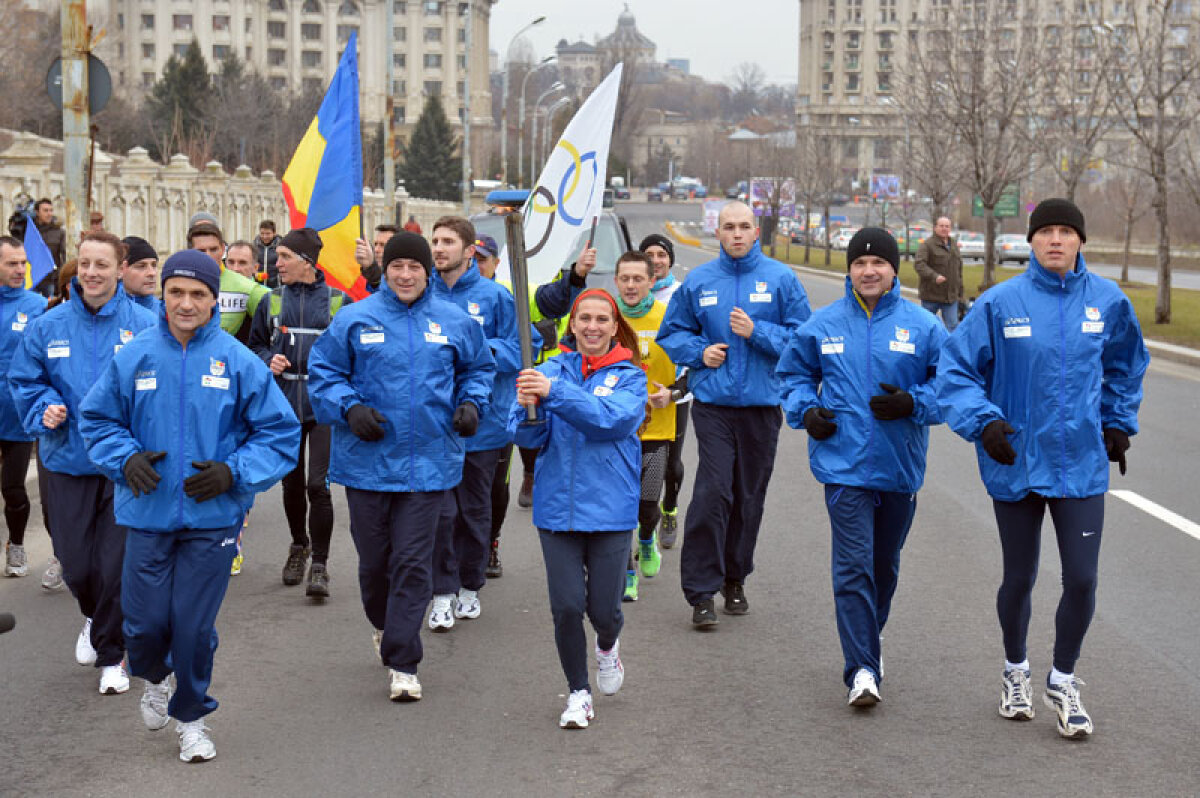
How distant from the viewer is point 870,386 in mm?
6699

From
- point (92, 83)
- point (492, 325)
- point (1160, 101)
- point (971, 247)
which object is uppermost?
point (1160, 101)

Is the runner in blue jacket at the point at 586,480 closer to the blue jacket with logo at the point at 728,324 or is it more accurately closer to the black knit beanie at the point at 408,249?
the black knit beanie at the point at 408,249

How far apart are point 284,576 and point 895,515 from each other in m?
3.83

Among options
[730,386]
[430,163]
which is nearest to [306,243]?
[730,386]

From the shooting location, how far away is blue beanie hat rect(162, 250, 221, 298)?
5.87 meters

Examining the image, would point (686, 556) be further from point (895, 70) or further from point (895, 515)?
point (895, 70)

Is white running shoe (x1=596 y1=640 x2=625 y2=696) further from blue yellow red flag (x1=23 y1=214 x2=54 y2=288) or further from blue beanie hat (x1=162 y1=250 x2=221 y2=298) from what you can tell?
blue yellow red flag (x1=23 y1=214 x2=54 y2=288)

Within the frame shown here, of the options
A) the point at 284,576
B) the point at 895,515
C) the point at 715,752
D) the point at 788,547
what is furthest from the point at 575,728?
the point at 788,547

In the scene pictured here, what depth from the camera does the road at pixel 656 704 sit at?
5.66m

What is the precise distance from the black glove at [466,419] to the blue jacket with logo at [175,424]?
1.02 metres

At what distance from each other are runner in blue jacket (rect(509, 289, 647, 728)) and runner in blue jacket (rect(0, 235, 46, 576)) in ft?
11.8

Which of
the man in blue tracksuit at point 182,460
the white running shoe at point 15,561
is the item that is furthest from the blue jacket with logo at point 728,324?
the white running shoe at point 15,561

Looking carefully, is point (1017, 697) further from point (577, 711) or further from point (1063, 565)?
point (577, 711)

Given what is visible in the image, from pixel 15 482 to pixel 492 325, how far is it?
297 cm
